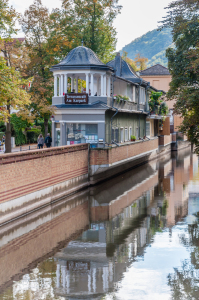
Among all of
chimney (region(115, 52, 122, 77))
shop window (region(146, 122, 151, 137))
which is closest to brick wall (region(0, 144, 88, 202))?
chimney (region(115, 52, 122, 77))

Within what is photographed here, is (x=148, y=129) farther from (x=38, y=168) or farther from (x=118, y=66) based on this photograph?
(x=38, y=168)

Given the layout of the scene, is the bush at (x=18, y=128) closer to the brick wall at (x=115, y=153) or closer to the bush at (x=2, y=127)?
the bush at (x=2, y=127)

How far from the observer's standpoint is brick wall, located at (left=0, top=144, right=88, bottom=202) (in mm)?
17922

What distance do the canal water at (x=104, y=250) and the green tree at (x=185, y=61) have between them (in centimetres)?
449

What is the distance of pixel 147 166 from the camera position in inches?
1741

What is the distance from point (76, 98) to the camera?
30.3 m

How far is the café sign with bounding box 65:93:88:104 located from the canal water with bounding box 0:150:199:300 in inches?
273

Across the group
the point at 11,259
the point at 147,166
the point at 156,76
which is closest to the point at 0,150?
the point at 147,166

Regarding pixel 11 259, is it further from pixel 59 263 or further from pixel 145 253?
pixel 145 253

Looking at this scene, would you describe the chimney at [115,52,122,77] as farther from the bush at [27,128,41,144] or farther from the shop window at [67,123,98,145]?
the shop window at [67,123,98,145]

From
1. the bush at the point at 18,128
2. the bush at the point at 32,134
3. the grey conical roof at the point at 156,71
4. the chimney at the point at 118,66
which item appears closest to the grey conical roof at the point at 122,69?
the chimney at the point at 118,66

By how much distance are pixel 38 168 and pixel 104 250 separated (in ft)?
22.9

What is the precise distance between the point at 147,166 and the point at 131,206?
20.9 meters

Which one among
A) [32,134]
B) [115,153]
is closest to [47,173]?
[115,153]
